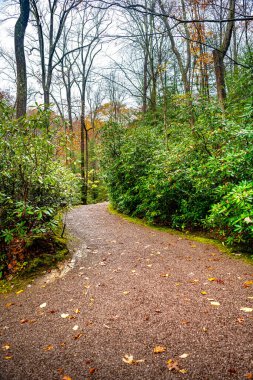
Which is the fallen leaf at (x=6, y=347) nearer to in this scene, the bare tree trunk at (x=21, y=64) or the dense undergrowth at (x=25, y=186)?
the dense undergrowth at (x=25, y=186)

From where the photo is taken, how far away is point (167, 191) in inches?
253

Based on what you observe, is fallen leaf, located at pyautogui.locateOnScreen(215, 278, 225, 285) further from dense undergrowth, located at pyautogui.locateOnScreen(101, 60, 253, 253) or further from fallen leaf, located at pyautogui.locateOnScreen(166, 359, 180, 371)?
fallen leaf, located at pyautogui.locateOnScreen(166, 359, 180, 371)

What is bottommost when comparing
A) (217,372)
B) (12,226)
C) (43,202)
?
(217,372)

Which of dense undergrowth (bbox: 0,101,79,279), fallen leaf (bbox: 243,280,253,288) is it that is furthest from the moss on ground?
fallen leaf (bbox: 243,280,253,288)

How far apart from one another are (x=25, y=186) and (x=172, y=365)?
3.74 meters

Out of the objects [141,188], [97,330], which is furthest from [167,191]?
[97,330]

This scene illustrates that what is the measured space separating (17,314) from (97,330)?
1.32 meters

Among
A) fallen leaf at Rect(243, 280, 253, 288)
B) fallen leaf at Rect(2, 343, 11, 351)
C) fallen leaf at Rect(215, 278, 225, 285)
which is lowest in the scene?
fallen leaf at Rect(2, 343, 11, 351)

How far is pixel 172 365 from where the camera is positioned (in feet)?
6.72

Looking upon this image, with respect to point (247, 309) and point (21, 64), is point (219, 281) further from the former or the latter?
point (21, 64)

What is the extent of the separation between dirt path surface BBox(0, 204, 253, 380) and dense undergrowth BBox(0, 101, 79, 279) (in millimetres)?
731

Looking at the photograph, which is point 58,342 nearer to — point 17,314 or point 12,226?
point 17,314

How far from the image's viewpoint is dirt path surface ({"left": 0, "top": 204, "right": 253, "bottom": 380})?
2088 mm

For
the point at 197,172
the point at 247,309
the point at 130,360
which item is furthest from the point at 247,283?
the point at 197,172
